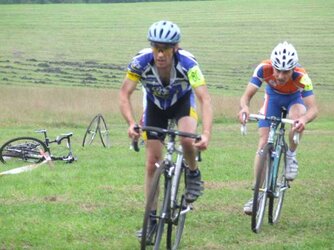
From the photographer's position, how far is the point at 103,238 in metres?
9.56

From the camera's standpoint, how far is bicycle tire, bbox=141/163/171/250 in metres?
8.09

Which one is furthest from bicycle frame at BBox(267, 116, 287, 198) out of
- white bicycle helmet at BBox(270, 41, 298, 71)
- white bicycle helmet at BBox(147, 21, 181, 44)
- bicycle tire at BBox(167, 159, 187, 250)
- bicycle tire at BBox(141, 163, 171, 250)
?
white bicycle helmet at BBox(147, 21, 181, 44)

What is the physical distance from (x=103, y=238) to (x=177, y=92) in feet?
5.90

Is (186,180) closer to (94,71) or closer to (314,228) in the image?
(314,228)

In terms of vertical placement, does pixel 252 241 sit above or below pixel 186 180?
below

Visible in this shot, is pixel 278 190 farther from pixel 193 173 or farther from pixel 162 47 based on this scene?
pixel 162 47

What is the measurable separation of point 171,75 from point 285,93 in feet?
8.71

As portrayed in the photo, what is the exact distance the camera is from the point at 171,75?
877cm

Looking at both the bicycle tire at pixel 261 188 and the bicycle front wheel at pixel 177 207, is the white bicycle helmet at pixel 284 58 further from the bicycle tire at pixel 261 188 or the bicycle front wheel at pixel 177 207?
the bicycle front wheel at pixel 177 207

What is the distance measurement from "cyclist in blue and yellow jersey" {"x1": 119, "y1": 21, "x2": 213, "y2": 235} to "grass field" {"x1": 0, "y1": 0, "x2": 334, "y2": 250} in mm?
1020

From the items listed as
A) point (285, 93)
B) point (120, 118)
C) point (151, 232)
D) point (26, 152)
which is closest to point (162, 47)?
point (151, 232)

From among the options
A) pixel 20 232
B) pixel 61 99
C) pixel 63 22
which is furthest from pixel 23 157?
pixel 63 22

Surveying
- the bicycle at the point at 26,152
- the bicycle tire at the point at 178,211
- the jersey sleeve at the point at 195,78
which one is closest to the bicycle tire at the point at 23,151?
the bicycle at the point at 26,152

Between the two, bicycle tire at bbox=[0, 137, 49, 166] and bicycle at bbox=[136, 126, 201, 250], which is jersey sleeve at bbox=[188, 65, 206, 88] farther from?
bicycle tire at bbox=[0, 137, 49, 166]
